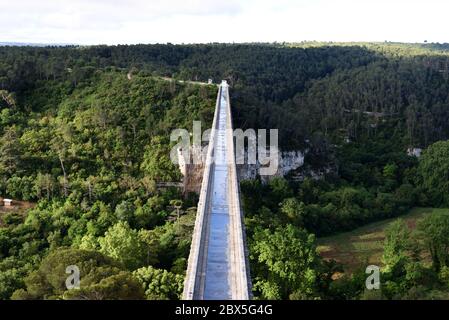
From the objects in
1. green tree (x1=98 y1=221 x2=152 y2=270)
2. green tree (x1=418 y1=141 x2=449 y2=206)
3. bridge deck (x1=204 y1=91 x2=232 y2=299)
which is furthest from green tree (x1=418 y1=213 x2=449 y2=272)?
green tree (x1=418 y1=141 x2=449 y2=206)

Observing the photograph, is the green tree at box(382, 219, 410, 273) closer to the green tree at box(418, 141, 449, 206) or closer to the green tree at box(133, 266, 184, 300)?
the green tree at box(133, 266, 184, 300)

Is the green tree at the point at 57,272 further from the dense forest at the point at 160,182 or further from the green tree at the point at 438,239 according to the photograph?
the green tree at the point at 438,239

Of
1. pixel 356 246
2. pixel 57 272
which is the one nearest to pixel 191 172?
pixel 356 246

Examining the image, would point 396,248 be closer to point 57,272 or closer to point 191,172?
point 191,172

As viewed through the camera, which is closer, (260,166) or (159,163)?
(159,163)
